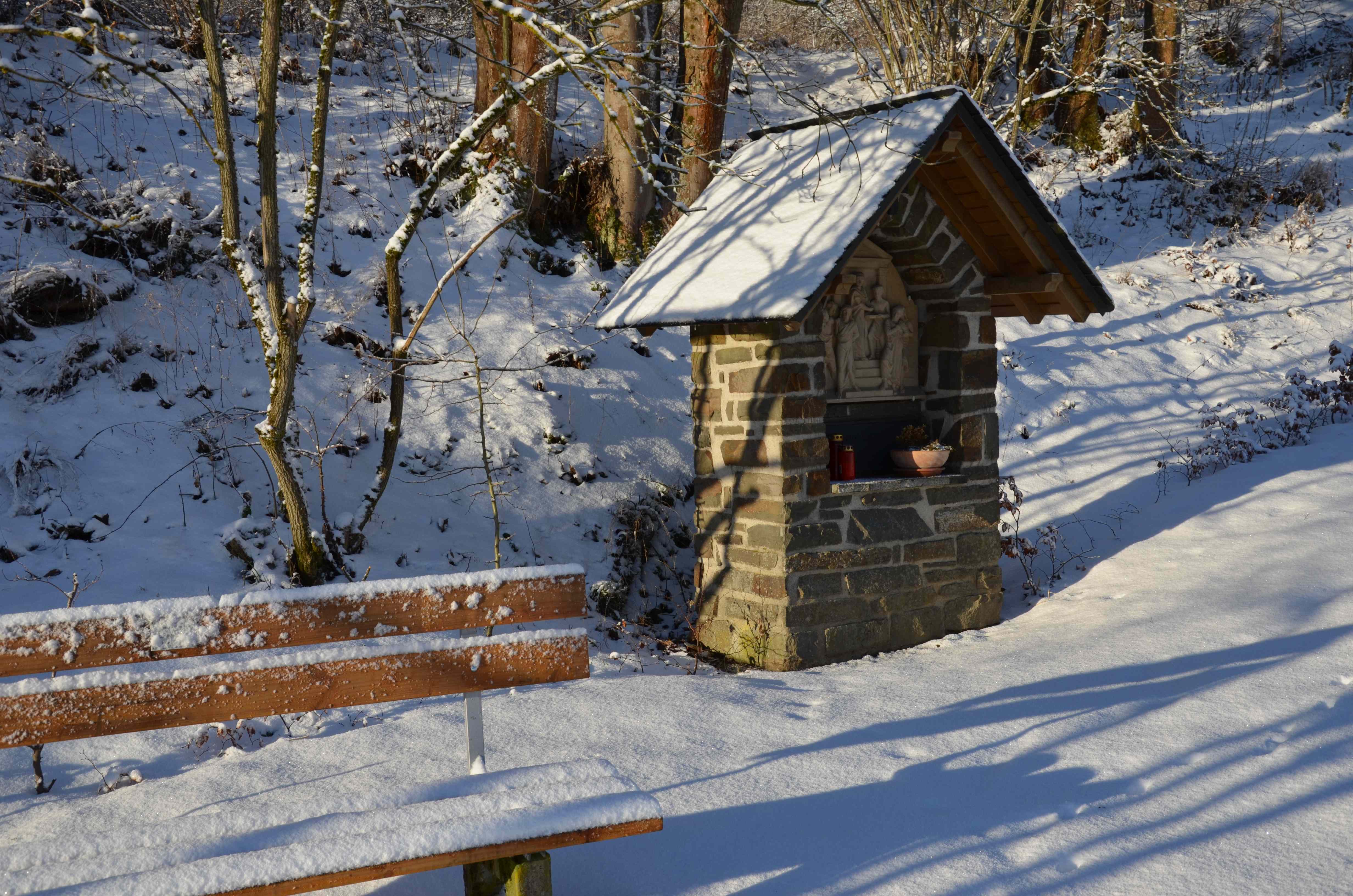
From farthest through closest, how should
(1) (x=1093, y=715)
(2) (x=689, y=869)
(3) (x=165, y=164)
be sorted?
1. (3) (x=165, y=164)
2. (1) (x=1093, y=715)
3. (2) (x=689, y=869)

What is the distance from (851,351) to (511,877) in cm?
446

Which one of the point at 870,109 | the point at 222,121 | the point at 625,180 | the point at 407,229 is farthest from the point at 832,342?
the point at 625,180

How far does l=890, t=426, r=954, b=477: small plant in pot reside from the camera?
633cm

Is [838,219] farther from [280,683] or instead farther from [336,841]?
[336,841]

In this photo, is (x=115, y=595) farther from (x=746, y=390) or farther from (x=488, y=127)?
(x=746, y=390)

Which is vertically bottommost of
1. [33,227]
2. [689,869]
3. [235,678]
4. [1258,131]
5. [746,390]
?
[689,869]

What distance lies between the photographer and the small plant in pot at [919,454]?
20.8 ft

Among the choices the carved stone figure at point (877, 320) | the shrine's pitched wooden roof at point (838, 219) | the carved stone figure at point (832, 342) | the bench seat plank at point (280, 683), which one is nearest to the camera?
the bench seat plank at point (280, 683)

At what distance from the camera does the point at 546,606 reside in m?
3.25

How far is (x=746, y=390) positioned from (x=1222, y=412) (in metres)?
6.31

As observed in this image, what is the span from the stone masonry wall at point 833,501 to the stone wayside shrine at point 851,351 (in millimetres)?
12

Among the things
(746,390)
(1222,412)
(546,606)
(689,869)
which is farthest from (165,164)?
(1222,412)

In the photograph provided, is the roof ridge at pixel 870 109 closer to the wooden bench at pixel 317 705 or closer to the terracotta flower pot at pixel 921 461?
the terracotta flower pot at pixel 921 461

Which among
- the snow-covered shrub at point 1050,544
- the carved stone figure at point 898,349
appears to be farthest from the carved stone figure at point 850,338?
the snow-covered shrub at point 1050,544
